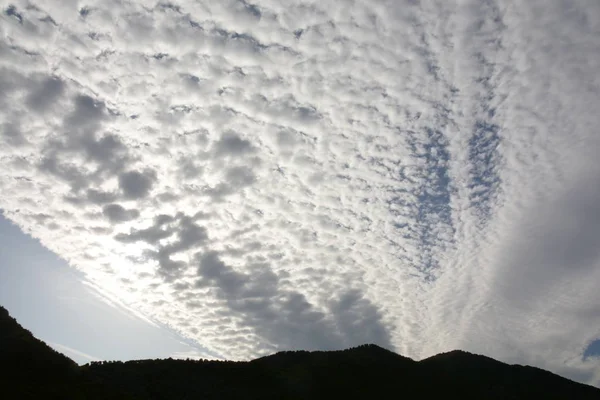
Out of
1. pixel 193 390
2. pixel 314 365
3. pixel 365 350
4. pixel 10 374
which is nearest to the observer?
pixel 10 374

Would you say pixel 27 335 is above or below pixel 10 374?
above

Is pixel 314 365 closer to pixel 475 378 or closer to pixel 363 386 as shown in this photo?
pixel 363 386

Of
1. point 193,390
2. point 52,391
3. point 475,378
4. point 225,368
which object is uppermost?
point 475,378

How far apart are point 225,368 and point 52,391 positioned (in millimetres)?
19771

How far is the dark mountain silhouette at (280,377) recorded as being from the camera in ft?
117

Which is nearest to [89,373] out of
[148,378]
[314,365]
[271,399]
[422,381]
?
[148,378]

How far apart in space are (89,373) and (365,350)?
37256 millimetres

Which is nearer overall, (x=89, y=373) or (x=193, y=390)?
(x=89, y=373)

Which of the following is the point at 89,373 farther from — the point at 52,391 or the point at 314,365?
the point at 314,365

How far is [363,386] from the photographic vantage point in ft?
162

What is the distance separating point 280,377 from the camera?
160ft

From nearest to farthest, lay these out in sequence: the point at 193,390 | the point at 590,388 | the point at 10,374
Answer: the point at 10,374, the point at 193,390, the point at 590,388

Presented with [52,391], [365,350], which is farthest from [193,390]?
[365,350]

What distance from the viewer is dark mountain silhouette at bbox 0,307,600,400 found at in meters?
35.6
